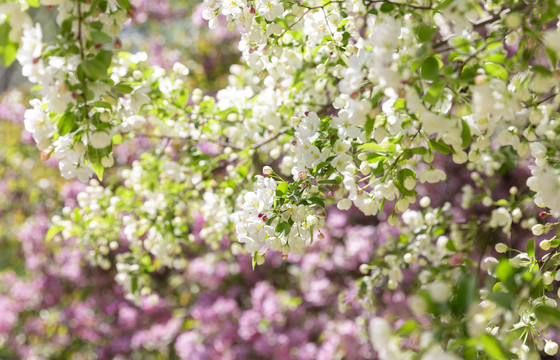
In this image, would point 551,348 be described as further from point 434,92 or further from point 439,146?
point 434,92

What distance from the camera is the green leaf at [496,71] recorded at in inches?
35.3

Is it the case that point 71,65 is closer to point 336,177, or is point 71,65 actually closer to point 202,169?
point 336,177

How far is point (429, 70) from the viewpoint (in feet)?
2.76

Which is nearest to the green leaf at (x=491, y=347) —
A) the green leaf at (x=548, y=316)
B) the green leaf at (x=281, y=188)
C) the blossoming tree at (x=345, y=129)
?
the blossoming tree at (x=345, y=129)

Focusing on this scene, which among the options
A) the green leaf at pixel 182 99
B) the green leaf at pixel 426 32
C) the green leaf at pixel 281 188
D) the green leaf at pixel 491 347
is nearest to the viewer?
the green leaf at pixel 491 347

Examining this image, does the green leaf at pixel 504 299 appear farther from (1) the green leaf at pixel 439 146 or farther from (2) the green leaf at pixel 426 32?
(2) the green leaf at pixel 426 32

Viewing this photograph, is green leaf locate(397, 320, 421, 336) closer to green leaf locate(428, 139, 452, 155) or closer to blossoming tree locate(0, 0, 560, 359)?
blossoming tree locate(0, 0, 560, 359)

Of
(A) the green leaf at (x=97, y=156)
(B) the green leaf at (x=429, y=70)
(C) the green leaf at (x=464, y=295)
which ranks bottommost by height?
(A) the green leaf at (x=97, y=156)

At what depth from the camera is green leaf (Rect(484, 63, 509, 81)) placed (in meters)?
0.90

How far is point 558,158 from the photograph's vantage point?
120 cm

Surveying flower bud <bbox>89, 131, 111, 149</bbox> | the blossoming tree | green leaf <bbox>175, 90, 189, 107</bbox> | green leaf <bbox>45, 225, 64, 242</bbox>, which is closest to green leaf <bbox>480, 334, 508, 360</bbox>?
the blossoming tree

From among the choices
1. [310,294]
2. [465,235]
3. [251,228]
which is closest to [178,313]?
[310,294]

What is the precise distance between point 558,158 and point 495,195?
1.85 meters

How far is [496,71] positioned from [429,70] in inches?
5.9
